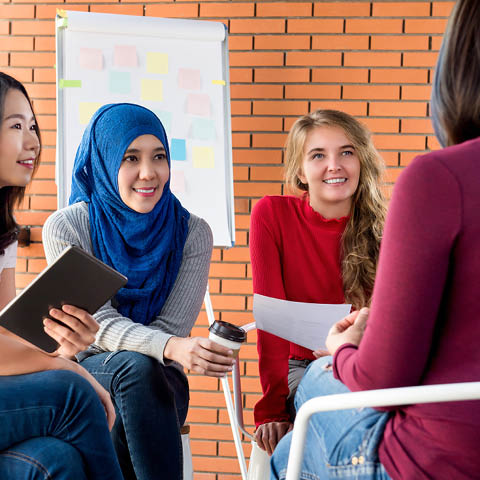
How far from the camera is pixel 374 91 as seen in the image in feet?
9.27

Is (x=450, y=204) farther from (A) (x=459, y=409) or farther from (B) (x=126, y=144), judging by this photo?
(B) (x=126, y=144)

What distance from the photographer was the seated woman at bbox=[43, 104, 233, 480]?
171cm

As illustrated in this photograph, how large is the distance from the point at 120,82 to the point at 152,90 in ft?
0.47

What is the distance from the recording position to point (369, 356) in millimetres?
912

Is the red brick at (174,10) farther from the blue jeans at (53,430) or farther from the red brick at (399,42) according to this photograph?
the blue jeans at (53,430)

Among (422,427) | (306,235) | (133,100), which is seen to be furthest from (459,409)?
(133,100)

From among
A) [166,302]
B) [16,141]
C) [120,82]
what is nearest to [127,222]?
[166,302]

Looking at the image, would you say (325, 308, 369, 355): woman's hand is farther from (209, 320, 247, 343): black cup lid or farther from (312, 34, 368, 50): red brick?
(312, 34, 368, 50): red brick

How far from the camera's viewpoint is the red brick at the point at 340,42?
111 inches

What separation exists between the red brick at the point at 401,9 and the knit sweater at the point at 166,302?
1490 mm

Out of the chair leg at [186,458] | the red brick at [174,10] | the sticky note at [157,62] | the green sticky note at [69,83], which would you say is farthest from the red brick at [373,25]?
the chair leg at [186,458]

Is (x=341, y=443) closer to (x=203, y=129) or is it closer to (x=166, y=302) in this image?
(x=166, y=302)

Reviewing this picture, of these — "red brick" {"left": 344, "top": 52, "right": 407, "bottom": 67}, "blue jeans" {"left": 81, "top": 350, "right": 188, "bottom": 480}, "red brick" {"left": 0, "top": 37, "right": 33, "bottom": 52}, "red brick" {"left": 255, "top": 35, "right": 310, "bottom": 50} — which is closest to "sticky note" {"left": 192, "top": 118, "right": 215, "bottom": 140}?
"red brick" {"left": 255, "top": 35, "right": 310, "bottom": 50}

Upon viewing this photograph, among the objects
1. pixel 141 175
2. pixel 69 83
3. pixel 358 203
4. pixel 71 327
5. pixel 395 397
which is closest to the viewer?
pixel 395 397
